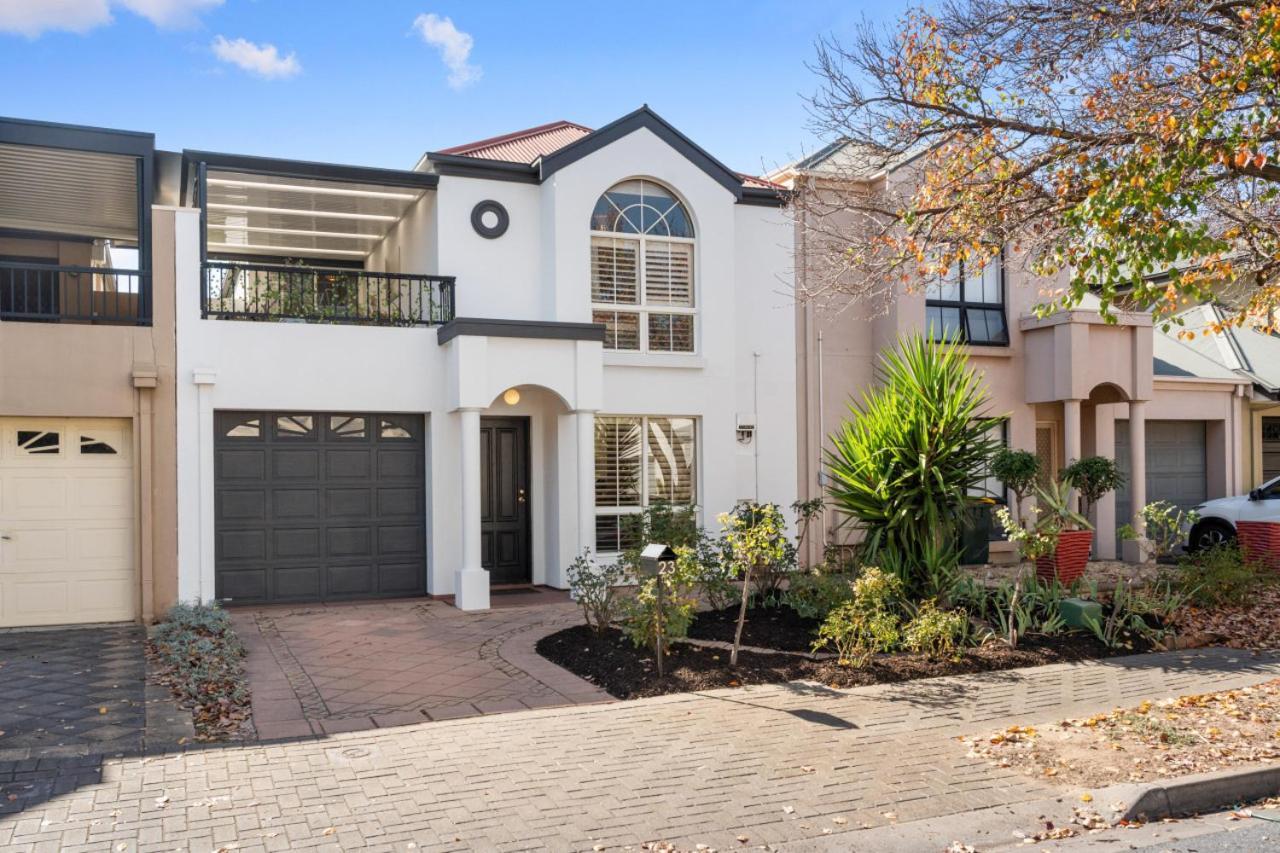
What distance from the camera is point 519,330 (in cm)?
1315

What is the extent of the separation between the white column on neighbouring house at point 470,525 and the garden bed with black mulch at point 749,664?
2579 millimetres

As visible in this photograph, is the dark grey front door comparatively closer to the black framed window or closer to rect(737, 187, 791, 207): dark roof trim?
rect(737, 187, 791, 207): dark roof trim

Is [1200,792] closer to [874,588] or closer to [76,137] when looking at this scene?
[874,588]

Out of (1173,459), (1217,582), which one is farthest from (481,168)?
(1173,459)

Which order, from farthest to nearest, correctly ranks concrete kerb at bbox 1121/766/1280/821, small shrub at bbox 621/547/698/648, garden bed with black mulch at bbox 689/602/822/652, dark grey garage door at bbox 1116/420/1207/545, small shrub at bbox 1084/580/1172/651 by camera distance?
1. dark grey garage door at bbox 1116/420/1207/545
2. small shrub at bbox 1084/580/1172/651
3. garden bed with black mulch at bbox 689/602/822/652
4. small shrub at bbox 621/547/698/648
5. concrete kerb at bbox 1121/766/1280/821

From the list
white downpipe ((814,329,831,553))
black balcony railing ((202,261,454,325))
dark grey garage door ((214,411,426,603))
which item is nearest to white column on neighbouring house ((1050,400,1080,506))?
white downpipe ((814,329,831,553))

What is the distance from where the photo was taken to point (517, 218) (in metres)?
Answer: 14.4

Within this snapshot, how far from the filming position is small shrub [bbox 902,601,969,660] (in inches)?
365

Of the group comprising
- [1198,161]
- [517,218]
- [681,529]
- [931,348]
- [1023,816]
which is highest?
[517,218]

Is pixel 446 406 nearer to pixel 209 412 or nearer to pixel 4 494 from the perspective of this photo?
pixel 209 412

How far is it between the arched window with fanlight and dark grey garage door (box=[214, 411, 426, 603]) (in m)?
3.25

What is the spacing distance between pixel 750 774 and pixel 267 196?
10959mm

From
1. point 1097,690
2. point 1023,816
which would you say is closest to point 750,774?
point 1023,816

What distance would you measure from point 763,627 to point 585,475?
12.9 ft
